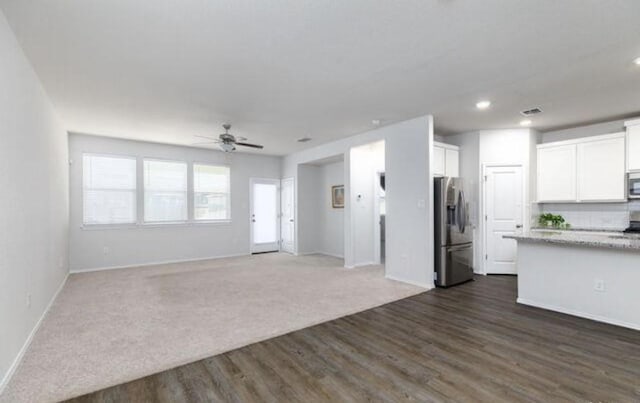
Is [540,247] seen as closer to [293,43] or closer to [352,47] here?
[352,47]

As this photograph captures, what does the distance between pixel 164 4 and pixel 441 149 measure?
4663 mm

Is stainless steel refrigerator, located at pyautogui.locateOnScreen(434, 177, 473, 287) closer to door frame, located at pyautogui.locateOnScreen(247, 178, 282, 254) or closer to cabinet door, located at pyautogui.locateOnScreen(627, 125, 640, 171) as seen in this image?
cabinet door, located at pyautogui.locateOnScreen(627, 125, 640, 171)

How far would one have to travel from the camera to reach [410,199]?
16.6 ft

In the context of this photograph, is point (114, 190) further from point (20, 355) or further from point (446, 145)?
point (446, 145)

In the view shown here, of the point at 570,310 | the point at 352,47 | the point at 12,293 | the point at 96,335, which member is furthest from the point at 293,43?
the point at 570,310

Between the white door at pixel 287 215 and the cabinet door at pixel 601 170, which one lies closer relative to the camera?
the cabinet door at pixel 601 170

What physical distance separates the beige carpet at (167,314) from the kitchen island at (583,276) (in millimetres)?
1477

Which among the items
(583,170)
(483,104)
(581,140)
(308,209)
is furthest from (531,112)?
(308,209)

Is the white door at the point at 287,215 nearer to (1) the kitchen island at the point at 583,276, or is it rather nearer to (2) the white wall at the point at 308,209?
(2) the white wall at the point at 308,209

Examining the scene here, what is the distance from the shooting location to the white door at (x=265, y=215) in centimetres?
830

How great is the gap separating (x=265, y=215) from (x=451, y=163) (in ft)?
16.3

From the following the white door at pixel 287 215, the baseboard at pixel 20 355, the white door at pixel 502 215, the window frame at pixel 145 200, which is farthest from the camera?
the white door at pixel 287 215

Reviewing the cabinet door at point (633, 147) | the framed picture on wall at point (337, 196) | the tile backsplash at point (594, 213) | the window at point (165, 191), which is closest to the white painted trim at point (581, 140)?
the cabinet door at point (633, 147)

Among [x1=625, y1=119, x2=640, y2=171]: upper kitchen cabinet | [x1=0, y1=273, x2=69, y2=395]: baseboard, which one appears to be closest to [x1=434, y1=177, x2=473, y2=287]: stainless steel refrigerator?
[x1=625, y1=119, x2=640, y2=171]: upper kitchen cabinet
